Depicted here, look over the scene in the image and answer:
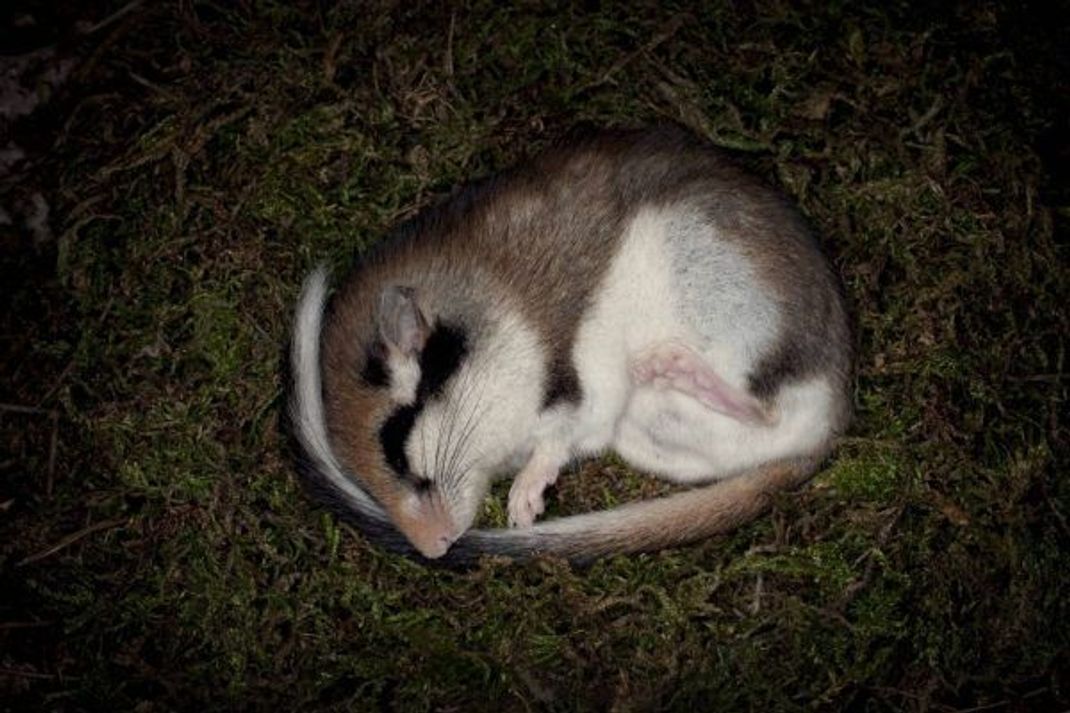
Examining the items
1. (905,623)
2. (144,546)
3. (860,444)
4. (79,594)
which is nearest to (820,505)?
(860,444)

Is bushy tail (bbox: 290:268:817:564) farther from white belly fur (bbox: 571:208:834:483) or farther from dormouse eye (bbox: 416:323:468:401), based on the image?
dormouse eye (bbox: 416:323:468:401)

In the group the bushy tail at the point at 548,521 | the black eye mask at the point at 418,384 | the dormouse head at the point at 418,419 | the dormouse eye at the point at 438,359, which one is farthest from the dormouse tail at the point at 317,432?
the dormouse eye at the point at 438,359

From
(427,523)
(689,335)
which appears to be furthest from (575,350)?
(427,523)

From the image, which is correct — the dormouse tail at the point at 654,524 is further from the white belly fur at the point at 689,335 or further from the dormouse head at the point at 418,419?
the dormouse head at the point at 418,419

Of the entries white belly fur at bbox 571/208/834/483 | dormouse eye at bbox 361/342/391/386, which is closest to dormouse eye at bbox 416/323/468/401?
dormouse eye at bbox 361/342/391/386

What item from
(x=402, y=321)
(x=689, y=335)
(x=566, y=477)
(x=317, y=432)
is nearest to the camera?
(x=402, y=321)

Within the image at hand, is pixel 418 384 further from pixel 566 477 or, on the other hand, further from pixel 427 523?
pixel 566 477

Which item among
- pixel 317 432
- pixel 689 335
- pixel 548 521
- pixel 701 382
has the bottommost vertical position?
pixel 548 521
